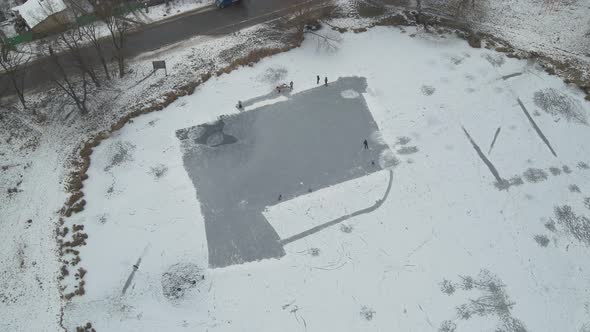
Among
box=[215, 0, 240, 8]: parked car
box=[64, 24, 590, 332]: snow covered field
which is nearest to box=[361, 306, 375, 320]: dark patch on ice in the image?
box=[64, 24, 590, 332]: snow covered field

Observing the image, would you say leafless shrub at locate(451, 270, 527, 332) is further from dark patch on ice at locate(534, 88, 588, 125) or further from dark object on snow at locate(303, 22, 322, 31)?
dark object on snow at locate(303, 22, 322, 31)

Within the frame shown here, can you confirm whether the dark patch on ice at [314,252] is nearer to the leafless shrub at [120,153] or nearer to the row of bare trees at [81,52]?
the leafless shrub at [120,153]

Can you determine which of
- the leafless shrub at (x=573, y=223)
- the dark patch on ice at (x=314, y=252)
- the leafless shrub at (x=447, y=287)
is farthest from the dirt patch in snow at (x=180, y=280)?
the leafless shrub at (x=573, y=223)

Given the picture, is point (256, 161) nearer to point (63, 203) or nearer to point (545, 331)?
point (63, 203)

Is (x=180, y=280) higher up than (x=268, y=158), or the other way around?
(x=268, y=158)

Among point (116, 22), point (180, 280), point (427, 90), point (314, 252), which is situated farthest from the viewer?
point (427, 90)

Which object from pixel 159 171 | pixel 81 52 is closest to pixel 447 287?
pixel 159 171

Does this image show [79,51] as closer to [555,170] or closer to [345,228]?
[345,228]
